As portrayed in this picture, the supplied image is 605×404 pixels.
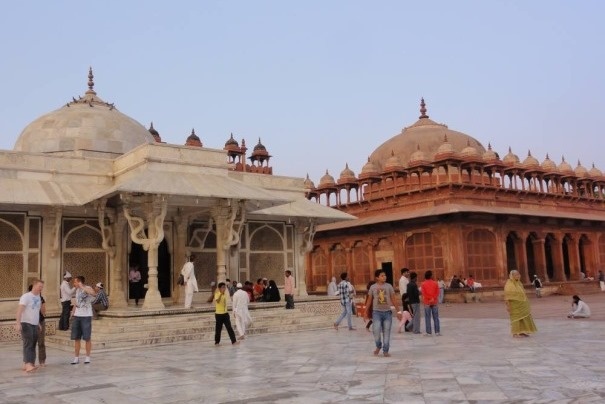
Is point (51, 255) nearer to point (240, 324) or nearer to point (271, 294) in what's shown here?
point (271, 294)

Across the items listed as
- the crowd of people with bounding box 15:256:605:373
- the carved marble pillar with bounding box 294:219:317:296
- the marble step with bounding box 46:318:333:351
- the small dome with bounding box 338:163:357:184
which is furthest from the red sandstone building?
the marble step with bounding box 46:318:333:351

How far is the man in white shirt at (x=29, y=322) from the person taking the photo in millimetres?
8930

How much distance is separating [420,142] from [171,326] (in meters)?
31.2

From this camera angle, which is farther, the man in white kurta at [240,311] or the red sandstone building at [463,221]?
the red sandstone building at [463,221]

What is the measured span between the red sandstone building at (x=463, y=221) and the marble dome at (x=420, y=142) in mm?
271

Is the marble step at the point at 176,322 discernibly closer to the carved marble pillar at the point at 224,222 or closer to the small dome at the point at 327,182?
the carved marble pillar at the point at 224,222

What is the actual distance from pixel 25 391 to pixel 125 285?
9.81 metres

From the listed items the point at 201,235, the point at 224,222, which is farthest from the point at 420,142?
the point at 224,222

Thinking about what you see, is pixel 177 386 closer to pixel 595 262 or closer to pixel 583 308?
pixel 583 308

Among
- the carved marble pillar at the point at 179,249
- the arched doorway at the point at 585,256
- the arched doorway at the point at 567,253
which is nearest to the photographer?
the carved marble pillar at the point at 179,249

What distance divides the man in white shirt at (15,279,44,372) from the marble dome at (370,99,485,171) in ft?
106

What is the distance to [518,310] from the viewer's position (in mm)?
11195

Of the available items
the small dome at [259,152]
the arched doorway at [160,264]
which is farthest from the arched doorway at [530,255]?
the arched doorway at [160,264]

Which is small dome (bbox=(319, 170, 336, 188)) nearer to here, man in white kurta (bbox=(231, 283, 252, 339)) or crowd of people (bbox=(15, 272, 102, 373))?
man in white kurta (bbox=(231, 283, 252, 339))
